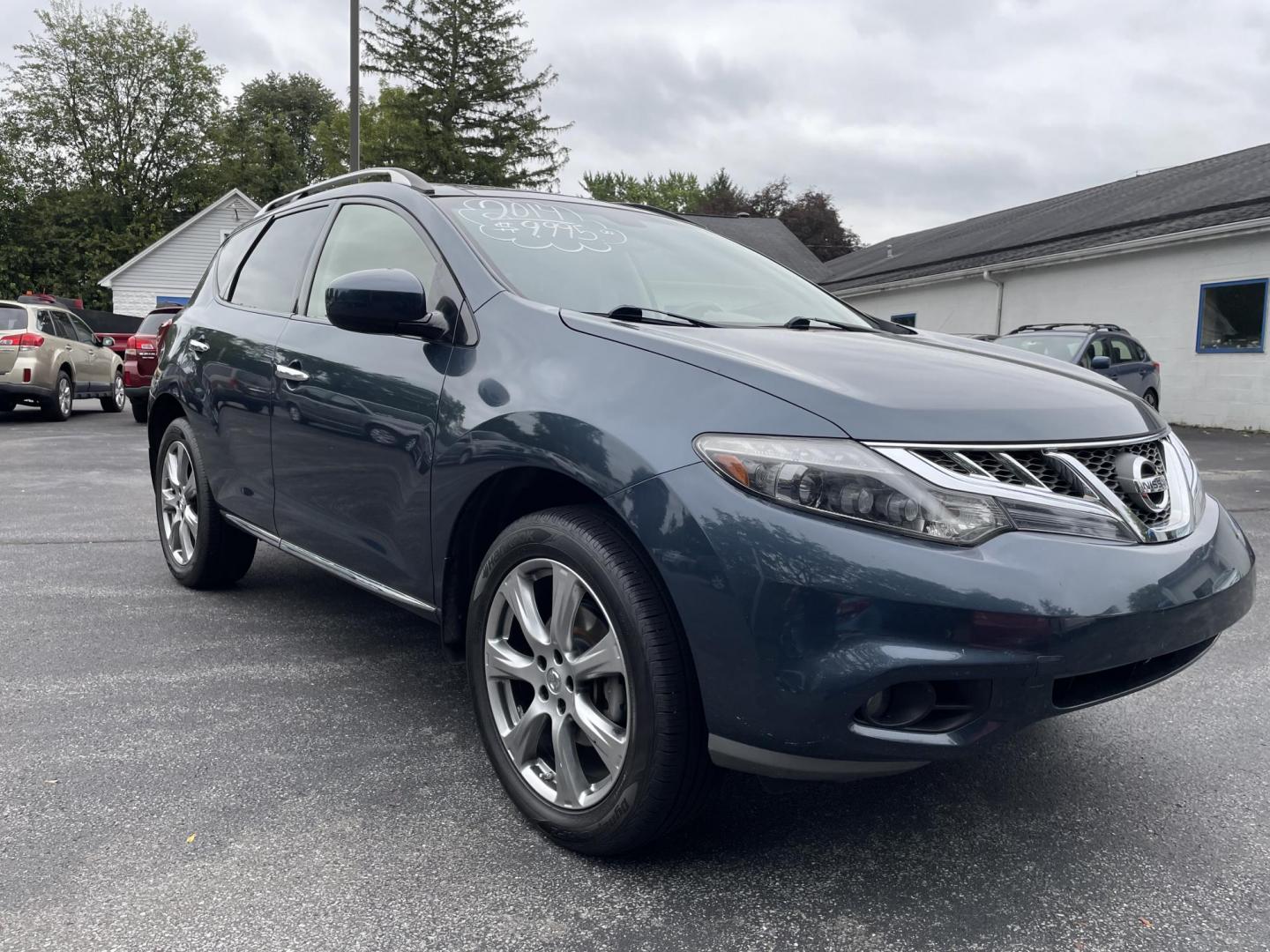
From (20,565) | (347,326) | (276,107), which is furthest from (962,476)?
(276,107)

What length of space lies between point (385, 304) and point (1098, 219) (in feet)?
71.1

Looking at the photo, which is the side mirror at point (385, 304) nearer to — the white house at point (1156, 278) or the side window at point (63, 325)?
the side window at point (63, 325)

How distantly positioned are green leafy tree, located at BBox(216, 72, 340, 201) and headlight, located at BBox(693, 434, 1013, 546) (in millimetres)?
43744

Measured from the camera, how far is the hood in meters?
2.13

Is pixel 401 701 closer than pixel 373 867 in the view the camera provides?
No

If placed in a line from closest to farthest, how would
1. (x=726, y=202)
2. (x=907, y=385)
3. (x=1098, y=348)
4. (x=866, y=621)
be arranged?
(x=866, y=621) < (x=907, y=385) < (x=1098, y=348) < (x=726, y=202)

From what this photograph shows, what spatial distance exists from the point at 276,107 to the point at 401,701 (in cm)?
6992

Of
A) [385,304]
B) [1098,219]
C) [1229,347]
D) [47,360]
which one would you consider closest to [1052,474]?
[385,304]

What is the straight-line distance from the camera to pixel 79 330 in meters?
16.5

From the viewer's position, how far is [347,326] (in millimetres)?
2957

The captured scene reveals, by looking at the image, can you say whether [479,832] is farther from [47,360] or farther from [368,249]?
[47,360]

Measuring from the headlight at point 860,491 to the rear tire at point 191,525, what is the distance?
307 centimetres

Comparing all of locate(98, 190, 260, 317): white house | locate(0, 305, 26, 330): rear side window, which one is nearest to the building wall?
locate(0, 305, 26, 330): rear side window

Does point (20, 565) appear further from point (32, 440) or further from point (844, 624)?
point (32, 440)
